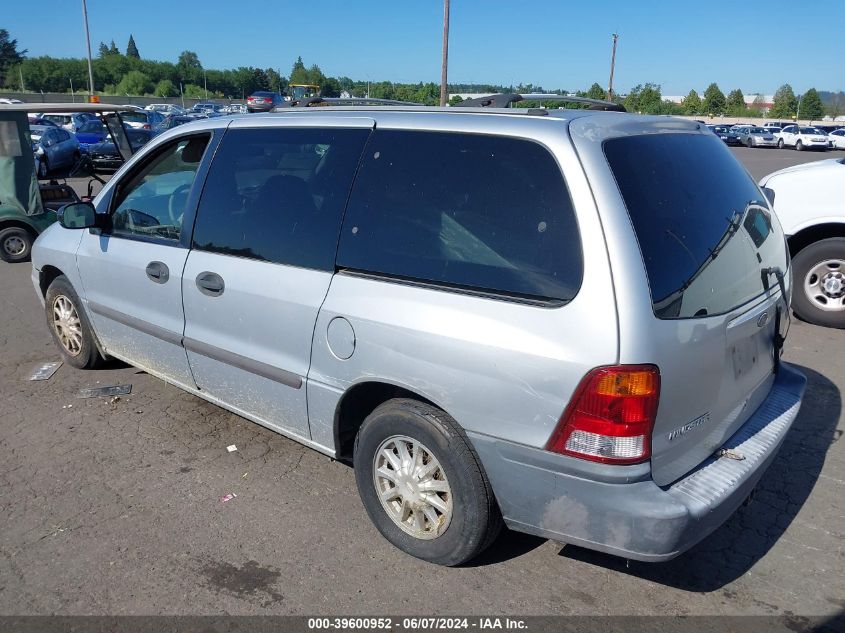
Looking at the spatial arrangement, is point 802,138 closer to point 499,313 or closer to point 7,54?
point 499,313

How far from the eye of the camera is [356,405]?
317 centimetres

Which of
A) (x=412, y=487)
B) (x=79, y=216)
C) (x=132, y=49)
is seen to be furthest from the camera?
(x=132, y=49)

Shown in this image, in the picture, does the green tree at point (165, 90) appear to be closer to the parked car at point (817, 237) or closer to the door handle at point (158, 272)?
the parked car at point (817, 237)

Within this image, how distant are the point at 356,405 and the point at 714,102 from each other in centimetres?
9701

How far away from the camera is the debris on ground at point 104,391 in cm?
480

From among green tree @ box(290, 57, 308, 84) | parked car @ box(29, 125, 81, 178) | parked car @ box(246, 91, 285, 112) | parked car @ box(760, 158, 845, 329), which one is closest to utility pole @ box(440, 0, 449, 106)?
parked car @ box(246, 91, 285, 112)

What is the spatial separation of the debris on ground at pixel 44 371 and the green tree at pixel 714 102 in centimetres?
9523

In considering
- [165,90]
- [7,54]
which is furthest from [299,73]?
[7,54]

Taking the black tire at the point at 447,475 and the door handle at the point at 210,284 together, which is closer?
the black tire at the point at 447,475

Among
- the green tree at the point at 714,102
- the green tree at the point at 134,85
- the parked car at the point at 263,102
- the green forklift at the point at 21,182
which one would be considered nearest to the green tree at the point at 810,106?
the green tree at the point at 714,102

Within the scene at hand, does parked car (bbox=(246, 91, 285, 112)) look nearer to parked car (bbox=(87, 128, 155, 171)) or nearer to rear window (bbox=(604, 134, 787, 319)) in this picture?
rear window (bbox=(604, 134, 787, 319))

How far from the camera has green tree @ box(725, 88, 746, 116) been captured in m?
89.9

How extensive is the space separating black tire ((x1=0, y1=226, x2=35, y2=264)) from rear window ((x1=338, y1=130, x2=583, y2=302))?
26.1 feet

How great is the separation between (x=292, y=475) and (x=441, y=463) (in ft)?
4.27
